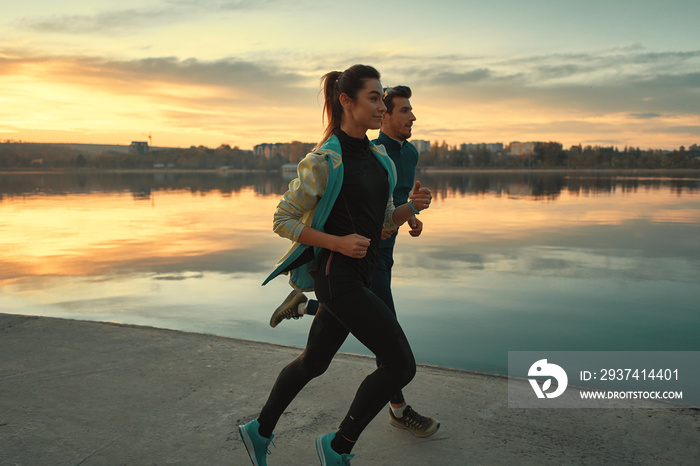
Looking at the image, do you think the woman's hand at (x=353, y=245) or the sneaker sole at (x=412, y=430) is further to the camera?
the sneaker sole at (x=412, y=430)

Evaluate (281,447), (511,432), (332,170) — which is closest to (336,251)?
(332,170)

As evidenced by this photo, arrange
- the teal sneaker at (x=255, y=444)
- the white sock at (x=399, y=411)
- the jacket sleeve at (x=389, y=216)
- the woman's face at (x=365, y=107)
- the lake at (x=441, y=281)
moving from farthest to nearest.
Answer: the lake at (x=441, y=281) → the white sock at (x=399, y=411) → the jacket sleeve at (x=389, y=216) → the teal sneaker at (x=255, y=444) → the woman's face at (x=365, y=107)

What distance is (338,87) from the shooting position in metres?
2.86

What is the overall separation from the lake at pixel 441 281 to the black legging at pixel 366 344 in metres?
2.50

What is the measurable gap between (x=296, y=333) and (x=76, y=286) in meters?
3.88

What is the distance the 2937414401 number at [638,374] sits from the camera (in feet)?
15.2

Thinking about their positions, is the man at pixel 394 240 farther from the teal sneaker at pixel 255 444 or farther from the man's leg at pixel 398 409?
the teal sneaker at pixel 255 444

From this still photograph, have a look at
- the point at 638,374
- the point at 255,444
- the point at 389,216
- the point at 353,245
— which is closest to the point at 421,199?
the point at 389,216

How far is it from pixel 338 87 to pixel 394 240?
104cm

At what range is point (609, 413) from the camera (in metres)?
3.60

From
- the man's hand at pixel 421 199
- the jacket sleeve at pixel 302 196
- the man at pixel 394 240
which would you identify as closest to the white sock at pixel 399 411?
the man at pixel 394 240

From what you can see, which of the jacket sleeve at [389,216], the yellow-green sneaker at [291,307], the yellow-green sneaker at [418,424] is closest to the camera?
the yellow-green sneaker at [291,307]

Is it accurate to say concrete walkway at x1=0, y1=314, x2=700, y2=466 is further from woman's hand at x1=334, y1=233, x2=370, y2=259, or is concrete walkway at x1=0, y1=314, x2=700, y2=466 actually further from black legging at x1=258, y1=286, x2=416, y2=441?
woman's hand at x1=334, y1=233, x2=370, y2=259

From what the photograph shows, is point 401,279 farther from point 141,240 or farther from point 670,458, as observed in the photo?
point 141,240
